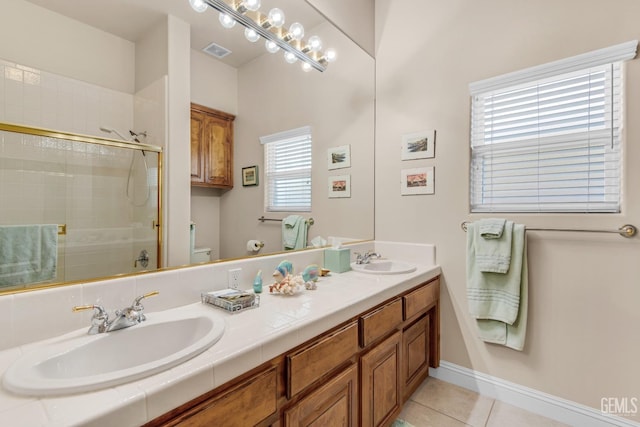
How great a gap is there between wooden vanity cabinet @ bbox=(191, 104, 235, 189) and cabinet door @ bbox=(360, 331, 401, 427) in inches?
43.2

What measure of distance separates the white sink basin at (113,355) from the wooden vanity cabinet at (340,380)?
13 centimetres

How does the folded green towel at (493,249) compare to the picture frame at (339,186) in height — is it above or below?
below

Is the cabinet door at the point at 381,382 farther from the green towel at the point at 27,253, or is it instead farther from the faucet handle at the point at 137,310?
the green towel at the point at 27,253

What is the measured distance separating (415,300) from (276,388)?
1123mm

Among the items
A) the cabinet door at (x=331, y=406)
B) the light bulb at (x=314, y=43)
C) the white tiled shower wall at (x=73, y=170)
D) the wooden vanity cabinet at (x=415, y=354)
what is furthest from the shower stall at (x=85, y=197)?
the wooden vanity cabinet at (x=415, y=354)

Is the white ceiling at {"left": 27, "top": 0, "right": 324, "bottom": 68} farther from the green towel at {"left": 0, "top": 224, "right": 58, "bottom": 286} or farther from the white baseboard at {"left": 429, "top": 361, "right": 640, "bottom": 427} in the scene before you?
the white baseboard at {"left": 429, "top": 361, "right": 640, "bottom": 427}

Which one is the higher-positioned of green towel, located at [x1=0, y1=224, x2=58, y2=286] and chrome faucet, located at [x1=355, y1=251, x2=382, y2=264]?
green towel, located at [x1=0, y1=224, x2=58, y2=286]

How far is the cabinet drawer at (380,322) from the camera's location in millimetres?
1348

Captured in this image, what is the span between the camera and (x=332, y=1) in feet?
6.99

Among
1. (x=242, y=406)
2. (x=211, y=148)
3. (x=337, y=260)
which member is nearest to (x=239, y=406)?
(x=242, y=406)

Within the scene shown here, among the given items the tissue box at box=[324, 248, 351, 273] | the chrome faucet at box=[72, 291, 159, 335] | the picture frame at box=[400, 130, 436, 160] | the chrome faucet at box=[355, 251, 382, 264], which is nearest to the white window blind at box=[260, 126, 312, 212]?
the tissue box at box=[324, 248, 351, 273]

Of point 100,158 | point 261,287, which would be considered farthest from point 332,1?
point 261,287

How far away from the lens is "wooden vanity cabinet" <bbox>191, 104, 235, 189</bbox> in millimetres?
1376

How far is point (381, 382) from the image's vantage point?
1.48 m
